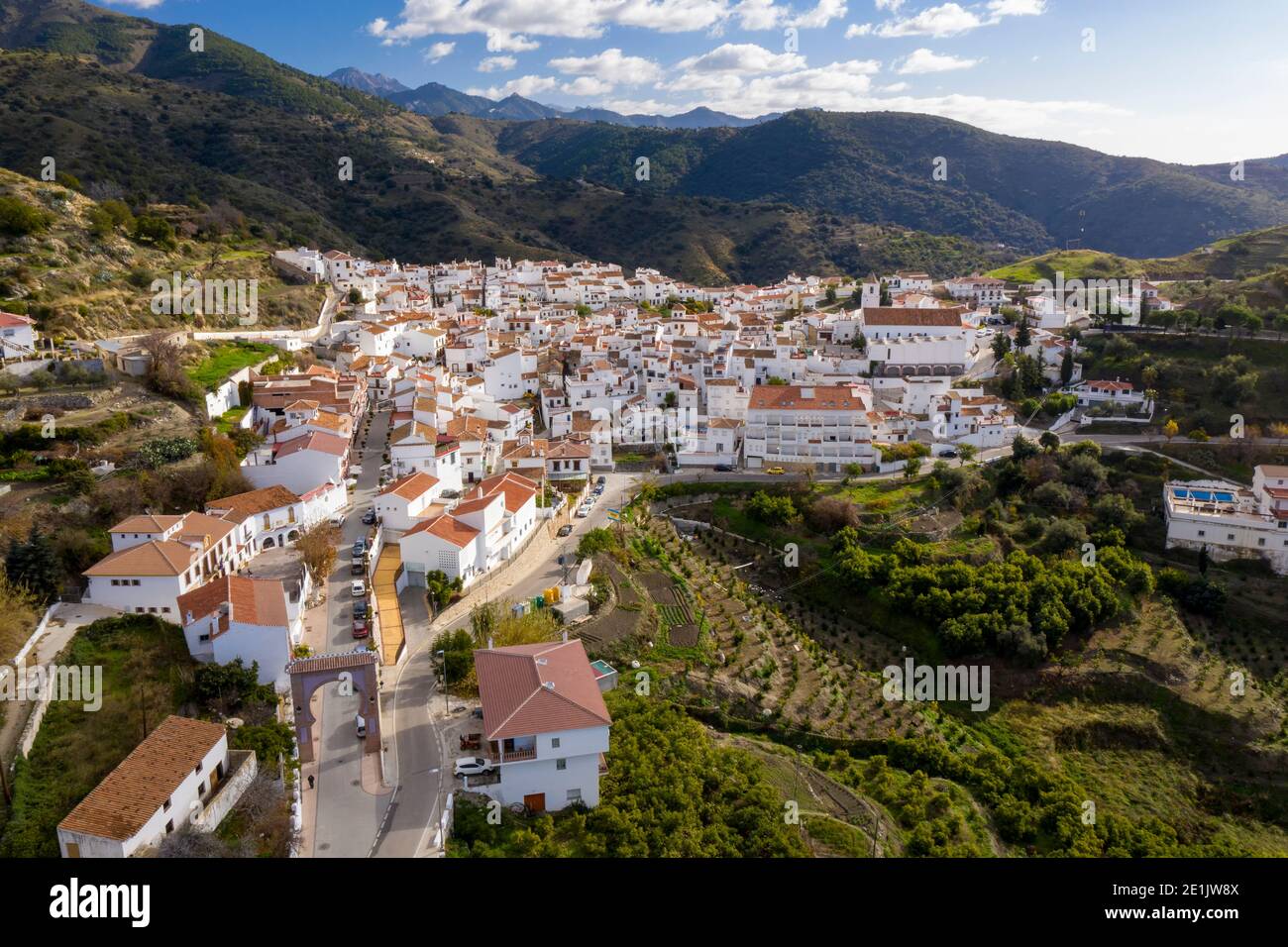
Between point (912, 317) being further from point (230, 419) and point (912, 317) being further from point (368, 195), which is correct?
point (368, 195)

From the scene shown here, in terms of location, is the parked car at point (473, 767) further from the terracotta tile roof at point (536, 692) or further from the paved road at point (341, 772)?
the paved road at point (341, 772)

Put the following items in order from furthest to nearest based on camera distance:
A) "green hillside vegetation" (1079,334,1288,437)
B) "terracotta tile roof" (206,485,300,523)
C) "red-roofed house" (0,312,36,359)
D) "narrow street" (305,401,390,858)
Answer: "green hillside vegetation" (1079,334,1288,437) < "red-roofed house" (0,312,36,359) < "terracotta tile roof" (206,485,300,523) < "narrow street" (305,401,390,858)

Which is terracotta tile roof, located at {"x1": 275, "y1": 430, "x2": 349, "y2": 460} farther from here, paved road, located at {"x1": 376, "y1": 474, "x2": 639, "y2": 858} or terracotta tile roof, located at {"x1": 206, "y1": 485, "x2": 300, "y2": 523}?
paved road, located at {"x1": 376, "y1": 474, "x2": 639, "y2": 858}

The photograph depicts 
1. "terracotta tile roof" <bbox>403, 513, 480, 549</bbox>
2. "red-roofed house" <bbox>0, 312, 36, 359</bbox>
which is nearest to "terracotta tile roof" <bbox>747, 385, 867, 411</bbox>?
"terracotta tile roof" <bbox>403, 513, 480, 549</bbox>

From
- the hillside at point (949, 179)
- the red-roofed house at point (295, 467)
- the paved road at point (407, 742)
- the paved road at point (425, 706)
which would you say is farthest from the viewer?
the hillside at point (949, 179)

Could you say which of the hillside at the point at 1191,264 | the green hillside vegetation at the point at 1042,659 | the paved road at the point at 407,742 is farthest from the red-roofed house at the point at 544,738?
the hillside at the point at 1191,264

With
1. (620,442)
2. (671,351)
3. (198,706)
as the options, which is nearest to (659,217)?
(671,351)

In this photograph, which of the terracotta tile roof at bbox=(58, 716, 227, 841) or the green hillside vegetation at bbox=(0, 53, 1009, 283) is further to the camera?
the green hillside vegetation at bbox=(0, 53, 1009, 283)
